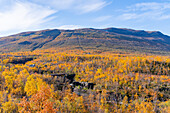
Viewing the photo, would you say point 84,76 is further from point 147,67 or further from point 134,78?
point 147,67

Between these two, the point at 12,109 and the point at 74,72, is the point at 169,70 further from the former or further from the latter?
the point at 12,109

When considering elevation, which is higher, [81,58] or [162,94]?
[81,58]

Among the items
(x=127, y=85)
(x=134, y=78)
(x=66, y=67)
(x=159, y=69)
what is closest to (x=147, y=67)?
(x=159, y=69)

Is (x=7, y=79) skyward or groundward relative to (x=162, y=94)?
skyward

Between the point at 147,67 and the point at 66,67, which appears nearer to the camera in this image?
the point at 147,67

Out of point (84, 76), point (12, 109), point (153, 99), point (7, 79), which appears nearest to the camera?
point (12, 109)

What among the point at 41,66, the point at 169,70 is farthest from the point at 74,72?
the point at 169,70

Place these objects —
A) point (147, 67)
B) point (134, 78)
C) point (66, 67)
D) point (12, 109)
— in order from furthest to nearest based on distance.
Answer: point (66, 67) → point (147, 67) → point (134, 78) → point (12, 109)

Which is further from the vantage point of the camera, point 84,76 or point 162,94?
point 84,76

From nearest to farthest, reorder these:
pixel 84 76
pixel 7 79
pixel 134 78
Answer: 1. pixel 7 79
2. pixel 134 78
3. pixel 84 76
